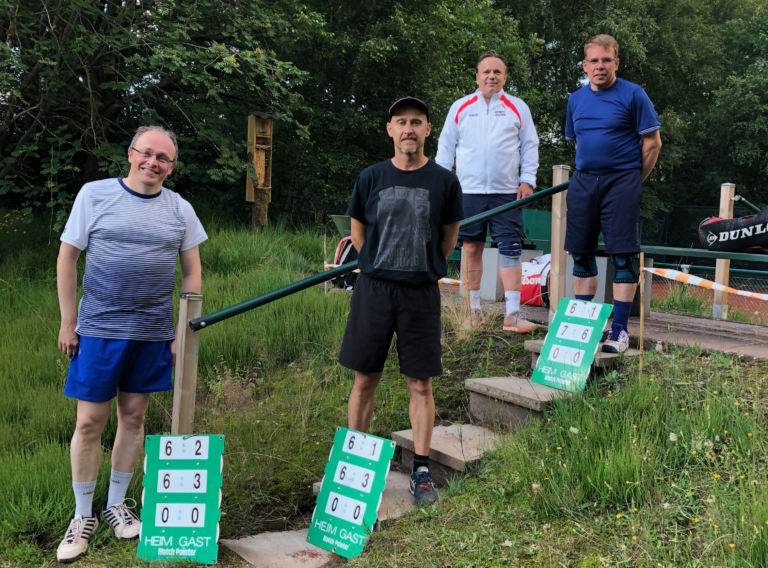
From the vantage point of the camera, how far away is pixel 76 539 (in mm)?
2768

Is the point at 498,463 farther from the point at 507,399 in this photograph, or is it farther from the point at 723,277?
the point at 723,277

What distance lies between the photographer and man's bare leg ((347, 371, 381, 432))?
3.16m

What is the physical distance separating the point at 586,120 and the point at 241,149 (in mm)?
6881

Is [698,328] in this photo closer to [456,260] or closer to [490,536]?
[490,536]

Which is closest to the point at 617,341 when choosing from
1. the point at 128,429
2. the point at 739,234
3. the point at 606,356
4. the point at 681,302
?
the point at 606,356

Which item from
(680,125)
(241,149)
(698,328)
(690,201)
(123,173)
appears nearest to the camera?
(698,328)

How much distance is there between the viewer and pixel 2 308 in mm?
6371

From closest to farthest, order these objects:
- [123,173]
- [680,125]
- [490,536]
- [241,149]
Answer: [490,536] < [123,173] < [241,149] < [680,125]

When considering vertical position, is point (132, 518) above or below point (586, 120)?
below

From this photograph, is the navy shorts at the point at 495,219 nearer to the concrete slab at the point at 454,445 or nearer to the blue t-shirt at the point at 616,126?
the blue t-shirt at the point at 616,126

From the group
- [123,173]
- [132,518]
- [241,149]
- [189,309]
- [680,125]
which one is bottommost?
[132,518]

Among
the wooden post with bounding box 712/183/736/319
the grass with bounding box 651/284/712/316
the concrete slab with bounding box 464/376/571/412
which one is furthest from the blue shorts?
the grass with bounding box 651/284/712/316

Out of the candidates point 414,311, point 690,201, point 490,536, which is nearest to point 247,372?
point 414,311

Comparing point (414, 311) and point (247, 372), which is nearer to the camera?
point (414, 311)
